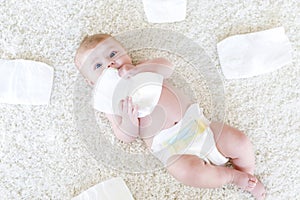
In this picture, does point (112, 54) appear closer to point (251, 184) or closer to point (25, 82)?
point (25, 82)

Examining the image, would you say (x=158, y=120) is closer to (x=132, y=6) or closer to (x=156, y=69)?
(x=156, y=69)

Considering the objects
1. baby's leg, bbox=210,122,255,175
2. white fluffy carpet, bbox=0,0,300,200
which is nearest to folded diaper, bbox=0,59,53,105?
white fluffy carpet, bbox=0,0,300,200

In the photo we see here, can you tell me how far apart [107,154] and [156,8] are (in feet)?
1.07

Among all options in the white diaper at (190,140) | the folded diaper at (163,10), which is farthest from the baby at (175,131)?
the folded diaper at (163,10)

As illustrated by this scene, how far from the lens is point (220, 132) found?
0.95 metres

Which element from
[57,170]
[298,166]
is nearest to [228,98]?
[298,166]

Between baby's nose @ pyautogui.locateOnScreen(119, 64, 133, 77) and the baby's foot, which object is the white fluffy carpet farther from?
baby's nose @ pyautogui.locateOnScreen(119, 64, 133, 77)

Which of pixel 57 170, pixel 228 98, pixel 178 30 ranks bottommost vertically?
Result: pixel 57 170

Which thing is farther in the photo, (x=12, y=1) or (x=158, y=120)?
(x=12, y=1)

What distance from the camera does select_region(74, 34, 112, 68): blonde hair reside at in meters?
A: 0.94

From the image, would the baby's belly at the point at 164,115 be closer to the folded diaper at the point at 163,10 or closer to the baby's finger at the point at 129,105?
the baby's finger at the point at 129,105

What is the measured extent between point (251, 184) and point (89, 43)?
0.42 metres

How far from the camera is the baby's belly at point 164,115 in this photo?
36.9 inches

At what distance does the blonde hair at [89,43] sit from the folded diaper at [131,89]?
6 centimetres
